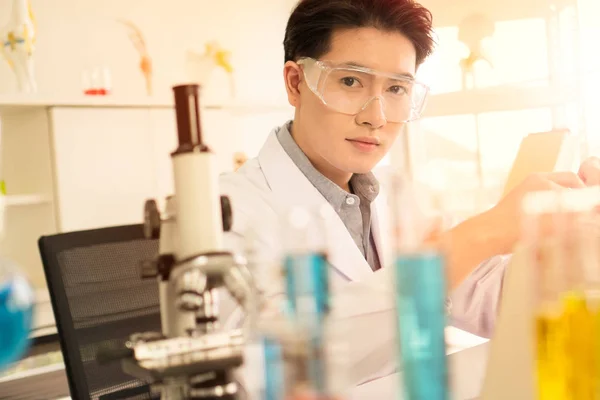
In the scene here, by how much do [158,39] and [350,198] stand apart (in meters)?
2.54

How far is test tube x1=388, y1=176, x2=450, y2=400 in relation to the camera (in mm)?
492

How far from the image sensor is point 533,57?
3.91m

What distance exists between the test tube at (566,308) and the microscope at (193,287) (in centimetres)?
24

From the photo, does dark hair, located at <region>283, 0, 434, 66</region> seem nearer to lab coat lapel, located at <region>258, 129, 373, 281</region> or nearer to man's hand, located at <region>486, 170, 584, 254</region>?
lab coat lapel, located at <region>258, 129, 373, 281</region>

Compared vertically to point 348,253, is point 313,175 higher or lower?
higher

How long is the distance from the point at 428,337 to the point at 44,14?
3.34 metres

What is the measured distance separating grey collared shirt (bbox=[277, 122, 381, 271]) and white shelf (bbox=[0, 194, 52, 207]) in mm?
1711

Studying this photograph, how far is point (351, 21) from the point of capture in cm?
144

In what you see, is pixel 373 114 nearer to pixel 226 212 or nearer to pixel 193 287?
pixel 226 212

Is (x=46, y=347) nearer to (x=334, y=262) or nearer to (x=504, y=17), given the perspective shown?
(x=334, y=262)

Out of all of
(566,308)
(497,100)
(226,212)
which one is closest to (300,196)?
(226,212)

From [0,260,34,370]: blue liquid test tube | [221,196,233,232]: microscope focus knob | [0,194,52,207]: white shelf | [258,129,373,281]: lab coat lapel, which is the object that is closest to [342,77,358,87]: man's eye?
[258,129,373,281]: lab coat lapel

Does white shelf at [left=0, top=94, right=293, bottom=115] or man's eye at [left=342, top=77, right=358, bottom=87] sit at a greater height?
white shelf at [left=0, top=94, right=293, bottom=115]

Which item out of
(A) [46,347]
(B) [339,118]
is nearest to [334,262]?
(B) [339,118]
